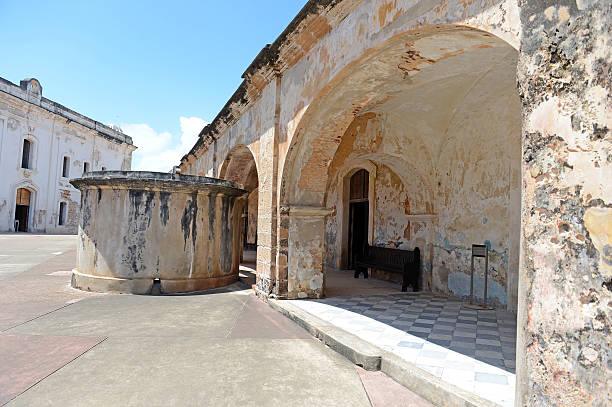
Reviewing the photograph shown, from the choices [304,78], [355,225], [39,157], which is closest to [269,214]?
[304,78]

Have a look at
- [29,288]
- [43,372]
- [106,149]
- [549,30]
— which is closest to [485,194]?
[549,30]

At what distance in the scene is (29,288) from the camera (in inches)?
250

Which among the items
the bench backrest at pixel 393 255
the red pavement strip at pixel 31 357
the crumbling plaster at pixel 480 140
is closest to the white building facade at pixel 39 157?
the crumbling plaster at pixel 480 140

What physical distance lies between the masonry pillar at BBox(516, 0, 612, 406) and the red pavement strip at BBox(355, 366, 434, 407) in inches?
37.0

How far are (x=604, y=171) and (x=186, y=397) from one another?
2.83 m

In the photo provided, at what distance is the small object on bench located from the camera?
743 cm

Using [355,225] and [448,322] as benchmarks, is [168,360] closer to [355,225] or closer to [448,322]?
[448,322]

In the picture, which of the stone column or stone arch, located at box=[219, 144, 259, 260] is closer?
the stone column

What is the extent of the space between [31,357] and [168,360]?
3.87ft

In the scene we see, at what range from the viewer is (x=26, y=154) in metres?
24.1

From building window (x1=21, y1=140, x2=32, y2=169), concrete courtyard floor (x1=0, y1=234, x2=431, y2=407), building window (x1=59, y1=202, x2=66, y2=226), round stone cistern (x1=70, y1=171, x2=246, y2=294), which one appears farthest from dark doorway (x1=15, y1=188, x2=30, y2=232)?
concrete courtyard floor (x1=0, y1=234, x2=431, y2=407)

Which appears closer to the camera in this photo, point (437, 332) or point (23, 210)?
point (437, 332)

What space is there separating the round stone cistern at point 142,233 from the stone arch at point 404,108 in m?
1.81

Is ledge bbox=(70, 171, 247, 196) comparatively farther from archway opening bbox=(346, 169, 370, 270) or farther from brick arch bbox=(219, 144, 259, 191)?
archway opening bbox=(346, 169, 370, 270)
